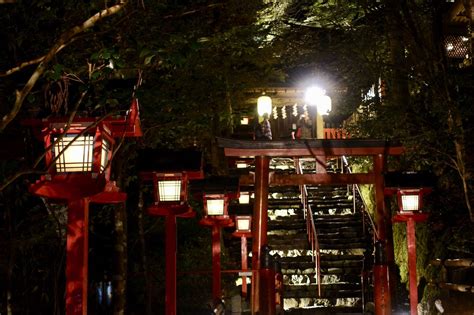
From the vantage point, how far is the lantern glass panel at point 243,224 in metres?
19.2

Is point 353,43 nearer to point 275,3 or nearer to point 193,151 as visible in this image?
point 193,151

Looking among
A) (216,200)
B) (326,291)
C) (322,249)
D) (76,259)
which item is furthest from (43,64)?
(322,249)

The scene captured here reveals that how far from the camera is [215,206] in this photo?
1656 centimetres

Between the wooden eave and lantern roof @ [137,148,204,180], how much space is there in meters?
2.49

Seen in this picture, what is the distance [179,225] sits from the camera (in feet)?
66.1

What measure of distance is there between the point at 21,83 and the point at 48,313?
23.0 ft

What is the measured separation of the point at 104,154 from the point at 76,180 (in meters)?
0.65

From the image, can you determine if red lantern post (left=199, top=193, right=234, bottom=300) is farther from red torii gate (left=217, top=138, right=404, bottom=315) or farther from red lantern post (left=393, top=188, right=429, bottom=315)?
red lantern post (left=393, top=188, right=429, bottom=315)

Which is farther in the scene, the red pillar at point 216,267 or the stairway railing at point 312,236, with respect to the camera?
the stairway railing at point 312,236

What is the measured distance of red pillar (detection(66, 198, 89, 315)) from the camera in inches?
247

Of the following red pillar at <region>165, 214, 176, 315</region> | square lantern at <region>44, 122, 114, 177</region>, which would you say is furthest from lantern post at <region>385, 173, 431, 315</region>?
square lantern at <region>44, 122, 114, 177</region>

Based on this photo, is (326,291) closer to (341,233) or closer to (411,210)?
(341,233)

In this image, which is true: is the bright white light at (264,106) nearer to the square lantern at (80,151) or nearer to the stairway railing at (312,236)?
the stairway railing at (312,236)

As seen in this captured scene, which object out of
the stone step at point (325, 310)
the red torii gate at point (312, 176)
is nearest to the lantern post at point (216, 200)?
the red torii gate at point (312, 176)
